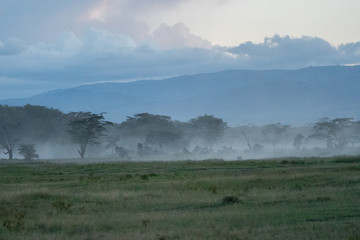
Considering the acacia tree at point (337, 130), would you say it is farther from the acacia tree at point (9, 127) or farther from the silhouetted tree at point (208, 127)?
the acacia tree at point (9, 127)

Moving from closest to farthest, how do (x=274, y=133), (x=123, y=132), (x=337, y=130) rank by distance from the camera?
(x=337, y=130)
(x=123, y=132)
(x=274, y=133)

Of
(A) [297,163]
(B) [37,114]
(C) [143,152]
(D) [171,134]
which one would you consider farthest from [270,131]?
(A) [297,163]

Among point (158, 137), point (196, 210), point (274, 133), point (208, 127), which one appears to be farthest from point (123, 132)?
point (196, 210)

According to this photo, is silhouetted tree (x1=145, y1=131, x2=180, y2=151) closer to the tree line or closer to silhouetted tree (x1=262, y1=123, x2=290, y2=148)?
the tree line

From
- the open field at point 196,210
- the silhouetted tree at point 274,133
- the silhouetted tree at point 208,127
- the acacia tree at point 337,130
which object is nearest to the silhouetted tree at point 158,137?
the silhouetted tree at point 208,127

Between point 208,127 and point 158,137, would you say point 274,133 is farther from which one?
point 158,137

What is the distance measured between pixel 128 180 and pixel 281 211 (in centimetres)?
1257

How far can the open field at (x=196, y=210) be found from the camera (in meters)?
12.3

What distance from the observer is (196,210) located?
16250mm

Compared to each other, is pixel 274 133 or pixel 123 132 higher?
pixel 123 132

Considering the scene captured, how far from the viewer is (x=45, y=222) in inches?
550

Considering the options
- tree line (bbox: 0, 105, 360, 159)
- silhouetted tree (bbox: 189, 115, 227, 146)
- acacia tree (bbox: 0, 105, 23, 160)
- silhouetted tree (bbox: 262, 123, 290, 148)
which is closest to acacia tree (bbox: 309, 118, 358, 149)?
tree line (bbox: 0, 105, 360, 159)

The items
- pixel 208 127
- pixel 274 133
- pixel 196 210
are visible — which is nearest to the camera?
pixel 196 210

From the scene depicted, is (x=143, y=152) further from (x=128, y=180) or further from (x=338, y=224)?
(x=338, y=224)
